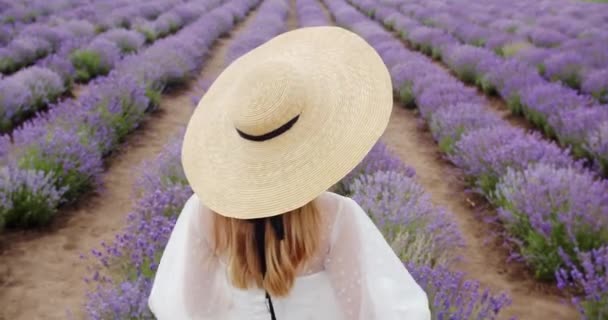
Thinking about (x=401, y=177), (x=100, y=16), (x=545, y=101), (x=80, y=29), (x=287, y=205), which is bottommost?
(x=100, y=16)

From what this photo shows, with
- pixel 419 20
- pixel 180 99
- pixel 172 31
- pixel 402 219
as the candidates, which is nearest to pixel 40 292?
pixel 402 219

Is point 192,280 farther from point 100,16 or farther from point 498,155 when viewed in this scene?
point 100,16

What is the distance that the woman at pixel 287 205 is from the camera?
131 cm

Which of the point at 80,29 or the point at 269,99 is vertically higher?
the point at 269,99

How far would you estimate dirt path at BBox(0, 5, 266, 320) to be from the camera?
293cm

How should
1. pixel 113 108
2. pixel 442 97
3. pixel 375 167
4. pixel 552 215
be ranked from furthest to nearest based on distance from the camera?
pixel 442 97
pixel 113 108
pixel 375 167
pixel 552 215

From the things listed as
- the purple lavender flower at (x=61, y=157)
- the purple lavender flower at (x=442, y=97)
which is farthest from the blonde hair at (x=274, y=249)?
the purple lavender flower at (x=442, y=97)

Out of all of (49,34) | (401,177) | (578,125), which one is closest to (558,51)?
(578,125)

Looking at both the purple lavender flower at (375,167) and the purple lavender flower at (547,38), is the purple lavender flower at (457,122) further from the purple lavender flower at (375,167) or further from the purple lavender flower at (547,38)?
the purple lavender flower at (547,38)

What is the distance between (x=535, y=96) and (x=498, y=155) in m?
1.92

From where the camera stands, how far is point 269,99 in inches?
51.1

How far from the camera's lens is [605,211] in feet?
9.85

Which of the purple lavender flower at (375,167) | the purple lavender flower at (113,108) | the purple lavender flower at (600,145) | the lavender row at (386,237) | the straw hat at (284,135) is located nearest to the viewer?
the straw hat at (284,135)

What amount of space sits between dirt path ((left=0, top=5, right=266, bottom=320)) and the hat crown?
2.01m
